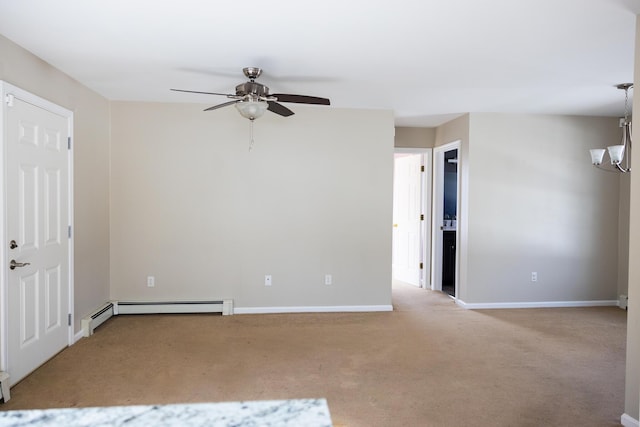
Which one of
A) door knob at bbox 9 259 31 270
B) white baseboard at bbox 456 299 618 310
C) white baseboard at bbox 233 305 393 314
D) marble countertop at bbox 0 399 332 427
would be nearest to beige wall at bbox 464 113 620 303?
white baseboard at bbox 456 299 618 310

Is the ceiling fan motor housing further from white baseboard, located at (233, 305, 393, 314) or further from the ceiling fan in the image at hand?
white baseboard, located at (233, 305, 393, 314)

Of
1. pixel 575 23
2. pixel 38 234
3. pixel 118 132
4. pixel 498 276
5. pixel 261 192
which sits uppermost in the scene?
pixel 575 23

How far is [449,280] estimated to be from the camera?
256 inches

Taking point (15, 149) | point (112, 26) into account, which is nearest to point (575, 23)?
point (112, 26)

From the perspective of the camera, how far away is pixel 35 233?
10.1 feet

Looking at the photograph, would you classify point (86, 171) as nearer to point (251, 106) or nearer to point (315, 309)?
point (251, 106)

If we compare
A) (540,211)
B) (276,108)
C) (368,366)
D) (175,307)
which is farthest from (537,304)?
(175,307)

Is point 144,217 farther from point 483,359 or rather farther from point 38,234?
point 483,359

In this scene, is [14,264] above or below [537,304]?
above

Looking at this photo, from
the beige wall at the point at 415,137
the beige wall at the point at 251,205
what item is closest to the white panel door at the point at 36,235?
the beige wall at the point at 251,205

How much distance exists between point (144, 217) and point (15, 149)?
1.86m

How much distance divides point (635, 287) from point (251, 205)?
3516 millimetres

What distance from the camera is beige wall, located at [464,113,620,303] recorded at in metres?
5.00

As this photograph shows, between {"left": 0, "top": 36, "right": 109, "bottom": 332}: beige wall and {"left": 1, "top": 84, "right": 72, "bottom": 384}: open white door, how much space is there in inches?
6.0
